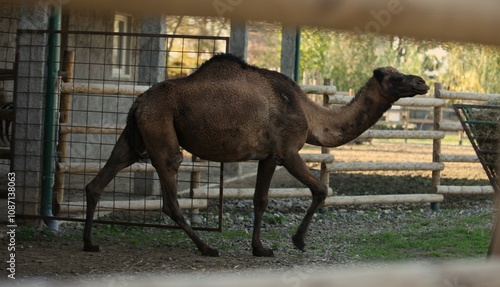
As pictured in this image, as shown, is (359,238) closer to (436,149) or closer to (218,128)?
(218,128)

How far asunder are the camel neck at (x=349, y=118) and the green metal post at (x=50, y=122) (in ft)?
7.67

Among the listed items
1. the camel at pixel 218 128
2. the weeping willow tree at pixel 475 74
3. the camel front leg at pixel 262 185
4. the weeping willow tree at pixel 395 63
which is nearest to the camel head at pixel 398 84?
the camel at pixel 218 128

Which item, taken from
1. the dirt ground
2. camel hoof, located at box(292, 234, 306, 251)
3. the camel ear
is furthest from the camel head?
the dirt ground

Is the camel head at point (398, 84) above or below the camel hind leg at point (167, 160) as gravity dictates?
above

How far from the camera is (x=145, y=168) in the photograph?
895 centimetres

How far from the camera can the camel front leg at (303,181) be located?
7695mm

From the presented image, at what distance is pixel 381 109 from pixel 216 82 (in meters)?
1.68

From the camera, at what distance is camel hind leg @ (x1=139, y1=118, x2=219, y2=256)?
732 cm

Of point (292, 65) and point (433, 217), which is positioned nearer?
point (433, 217)

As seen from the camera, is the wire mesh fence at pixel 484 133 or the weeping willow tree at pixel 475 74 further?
the weeping willow tree at pixel 475 74

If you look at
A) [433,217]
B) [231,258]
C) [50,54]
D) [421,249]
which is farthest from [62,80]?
[433,217]

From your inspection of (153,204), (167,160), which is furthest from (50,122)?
(167,160)

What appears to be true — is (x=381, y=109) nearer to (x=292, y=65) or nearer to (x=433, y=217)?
(x=433, y=217)

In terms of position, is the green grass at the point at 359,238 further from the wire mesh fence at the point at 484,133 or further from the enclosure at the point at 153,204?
the wire mesh fence at the point at 484,133
